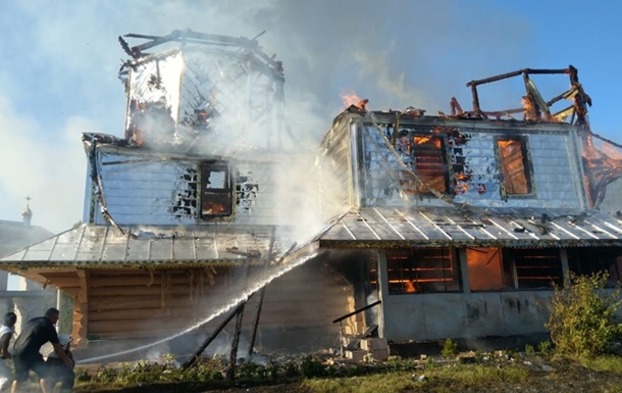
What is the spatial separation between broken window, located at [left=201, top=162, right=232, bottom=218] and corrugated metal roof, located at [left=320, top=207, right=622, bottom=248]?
4.64 m

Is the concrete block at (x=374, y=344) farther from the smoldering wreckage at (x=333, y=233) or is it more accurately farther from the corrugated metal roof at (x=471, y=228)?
the corrugated metal roof at (x=471, y=228)

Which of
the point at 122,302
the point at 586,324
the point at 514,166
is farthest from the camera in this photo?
the point at 514,166

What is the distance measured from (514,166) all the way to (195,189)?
34.3 ft

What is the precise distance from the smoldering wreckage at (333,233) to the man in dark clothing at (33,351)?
4.10 meters

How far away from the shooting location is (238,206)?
1480cm

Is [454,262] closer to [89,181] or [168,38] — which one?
[89,181]

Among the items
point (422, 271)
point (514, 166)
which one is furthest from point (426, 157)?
point (422, 271)

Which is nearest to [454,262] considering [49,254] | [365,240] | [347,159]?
[365,240]

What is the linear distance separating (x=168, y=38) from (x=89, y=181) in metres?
7.13

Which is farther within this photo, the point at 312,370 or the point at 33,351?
the point at 312,370

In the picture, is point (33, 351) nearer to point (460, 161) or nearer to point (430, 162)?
point (430, 162)

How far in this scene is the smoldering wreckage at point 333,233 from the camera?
457 inches

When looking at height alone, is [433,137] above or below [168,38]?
below

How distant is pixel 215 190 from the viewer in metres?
14.8
